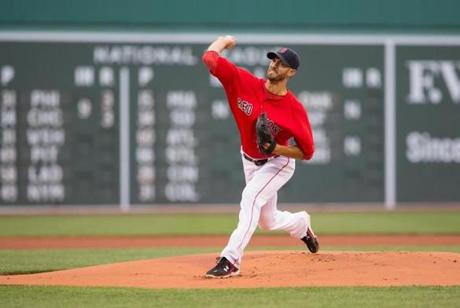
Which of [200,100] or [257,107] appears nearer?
[257,107]

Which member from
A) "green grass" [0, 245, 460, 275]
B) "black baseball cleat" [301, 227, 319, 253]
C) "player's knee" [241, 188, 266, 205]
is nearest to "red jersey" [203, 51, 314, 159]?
"player's knee" [241, 188, 266, 205]

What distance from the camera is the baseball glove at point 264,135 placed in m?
6.68

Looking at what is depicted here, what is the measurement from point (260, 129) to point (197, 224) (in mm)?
6952

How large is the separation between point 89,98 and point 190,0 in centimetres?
205

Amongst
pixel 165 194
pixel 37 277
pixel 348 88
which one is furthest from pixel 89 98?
pixel 37 277

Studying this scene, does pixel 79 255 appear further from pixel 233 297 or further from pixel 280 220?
pixel 233 297

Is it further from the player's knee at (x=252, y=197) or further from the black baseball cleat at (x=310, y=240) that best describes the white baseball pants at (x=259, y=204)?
the black baseball cleat at (x=310, y=240)

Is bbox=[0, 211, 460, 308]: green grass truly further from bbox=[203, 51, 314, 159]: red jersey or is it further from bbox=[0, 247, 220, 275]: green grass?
bbox=[203, 51, 314, 159]: red jersey

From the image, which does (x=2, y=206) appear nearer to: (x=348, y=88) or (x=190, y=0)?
(x=190, y=0)

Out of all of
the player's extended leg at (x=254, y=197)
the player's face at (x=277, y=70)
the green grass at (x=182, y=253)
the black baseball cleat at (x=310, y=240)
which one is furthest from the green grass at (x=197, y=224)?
the player's face at (x=277, y=70)

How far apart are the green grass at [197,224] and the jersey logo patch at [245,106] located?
5.27 m

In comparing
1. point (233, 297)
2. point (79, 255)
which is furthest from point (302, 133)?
point (79, 255)

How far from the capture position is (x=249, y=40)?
547 inches

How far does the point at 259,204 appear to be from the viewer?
7.02m
